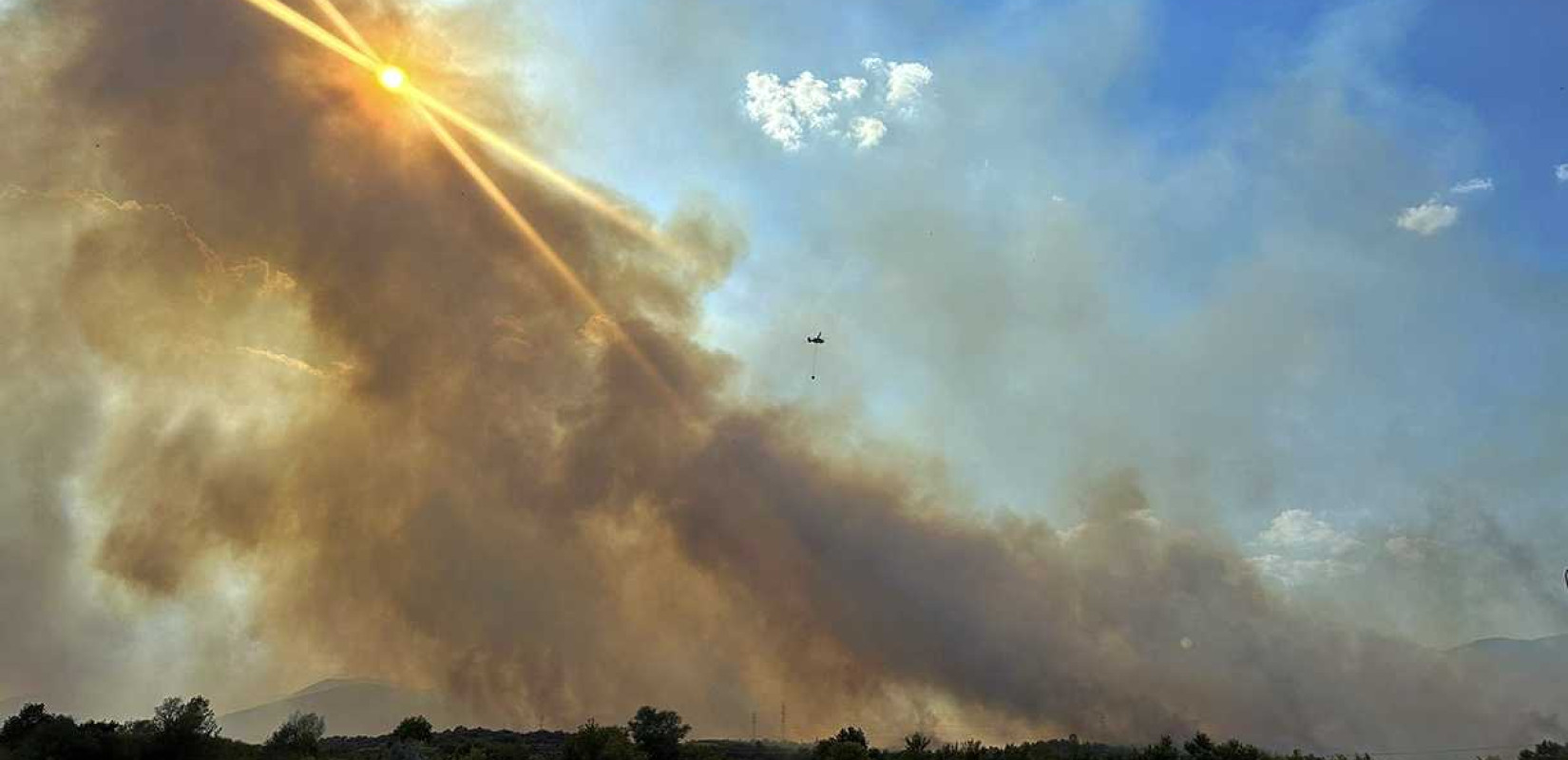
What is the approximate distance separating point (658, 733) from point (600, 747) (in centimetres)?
1768

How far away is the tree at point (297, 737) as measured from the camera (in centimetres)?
10381

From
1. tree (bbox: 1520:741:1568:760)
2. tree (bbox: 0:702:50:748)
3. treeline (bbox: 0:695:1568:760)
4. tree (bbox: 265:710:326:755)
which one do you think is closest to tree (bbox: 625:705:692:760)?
treeline (bbox: 0:695:1568:760)

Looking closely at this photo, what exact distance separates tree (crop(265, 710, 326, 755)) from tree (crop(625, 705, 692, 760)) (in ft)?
128

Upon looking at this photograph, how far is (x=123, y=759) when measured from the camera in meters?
89.2

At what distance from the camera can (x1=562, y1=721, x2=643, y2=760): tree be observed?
343 ft

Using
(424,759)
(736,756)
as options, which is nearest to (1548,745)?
(736,756)

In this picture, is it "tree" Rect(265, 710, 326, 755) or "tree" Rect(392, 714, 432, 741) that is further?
"tree" Rect(392, 714, 432, 741)

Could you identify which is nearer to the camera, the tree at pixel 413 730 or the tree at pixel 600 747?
the tree at pixel 600 747

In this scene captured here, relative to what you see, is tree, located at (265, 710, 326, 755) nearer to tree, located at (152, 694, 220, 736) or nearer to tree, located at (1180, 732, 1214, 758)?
tree, located at (152, 694, 220, 736)

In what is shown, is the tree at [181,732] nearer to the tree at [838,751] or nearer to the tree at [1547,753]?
the tree at [838,751]

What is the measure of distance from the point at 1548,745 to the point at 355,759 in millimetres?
174116

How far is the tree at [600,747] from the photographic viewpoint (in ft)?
343

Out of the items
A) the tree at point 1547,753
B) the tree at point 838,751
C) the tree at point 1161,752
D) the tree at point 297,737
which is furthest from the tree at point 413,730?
the tree at point 1547,753

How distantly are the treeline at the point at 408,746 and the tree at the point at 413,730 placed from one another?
6.8 inches
